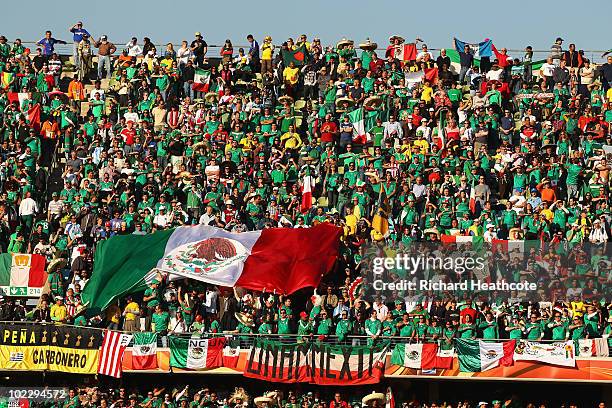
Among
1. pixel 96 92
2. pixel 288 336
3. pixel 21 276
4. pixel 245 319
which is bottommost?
pixel 288 336

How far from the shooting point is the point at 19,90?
136ft

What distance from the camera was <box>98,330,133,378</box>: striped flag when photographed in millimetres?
33469

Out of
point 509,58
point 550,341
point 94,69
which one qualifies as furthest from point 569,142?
point 94,69

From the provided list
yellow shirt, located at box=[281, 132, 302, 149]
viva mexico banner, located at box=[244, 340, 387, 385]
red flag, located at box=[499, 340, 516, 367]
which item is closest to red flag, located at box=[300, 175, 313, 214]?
yellow shirt, located at box=[281, 132, 302, 149]

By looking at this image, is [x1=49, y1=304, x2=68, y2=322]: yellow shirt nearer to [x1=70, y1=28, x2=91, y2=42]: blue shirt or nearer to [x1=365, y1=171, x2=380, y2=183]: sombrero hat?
[x1=365, y1=171, x2=380, y2=183]: sombrero hat

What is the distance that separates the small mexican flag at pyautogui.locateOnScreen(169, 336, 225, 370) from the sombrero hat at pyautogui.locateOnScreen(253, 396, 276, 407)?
1278 mm

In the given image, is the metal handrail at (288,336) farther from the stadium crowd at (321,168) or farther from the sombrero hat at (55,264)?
the sombrero hat at (55,264)

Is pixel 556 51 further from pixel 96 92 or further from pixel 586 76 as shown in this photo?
pixel 96 92

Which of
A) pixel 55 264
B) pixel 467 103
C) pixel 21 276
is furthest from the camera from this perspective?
pixel 467 103

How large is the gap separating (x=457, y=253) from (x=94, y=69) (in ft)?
45.7

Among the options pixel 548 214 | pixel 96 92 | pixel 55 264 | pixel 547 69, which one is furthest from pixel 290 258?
pixel 547 69

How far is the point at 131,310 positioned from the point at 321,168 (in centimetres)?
595

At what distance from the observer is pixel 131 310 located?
34.1m

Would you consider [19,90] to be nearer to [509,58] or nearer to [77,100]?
[77,100]
